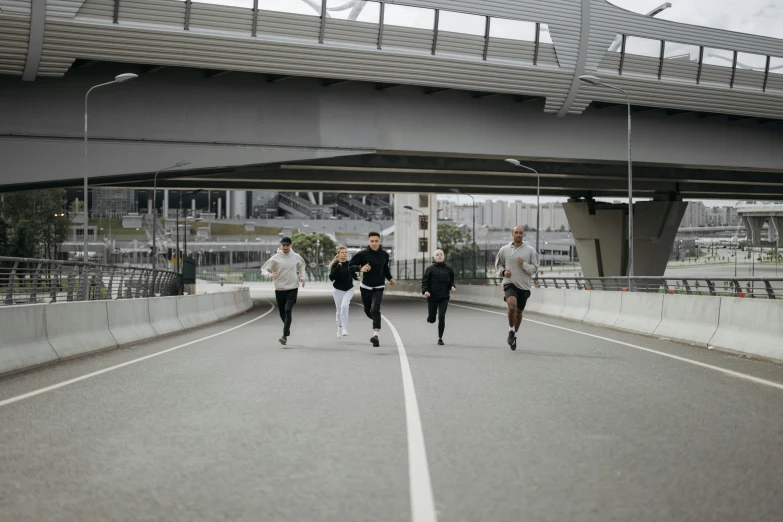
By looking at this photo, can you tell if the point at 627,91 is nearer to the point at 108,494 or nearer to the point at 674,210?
the point at 674,210

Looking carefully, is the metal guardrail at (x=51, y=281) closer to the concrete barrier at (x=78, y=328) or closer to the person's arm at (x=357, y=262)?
the concrete barrier at (x=78, y=328)

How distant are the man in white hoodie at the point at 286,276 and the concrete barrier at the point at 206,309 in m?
10.7

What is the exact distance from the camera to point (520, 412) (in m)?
8.52

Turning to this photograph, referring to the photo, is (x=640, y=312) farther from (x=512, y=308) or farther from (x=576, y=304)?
(x=512, y=308)

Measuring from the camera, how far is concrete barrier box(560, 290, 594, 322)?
87.9ft

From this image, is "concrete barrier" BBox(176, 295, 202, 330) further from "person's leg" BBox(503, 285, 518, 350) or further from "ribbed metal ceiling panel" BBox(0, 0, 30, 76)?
"person's leg" BBox(503, 285, 518, 350)

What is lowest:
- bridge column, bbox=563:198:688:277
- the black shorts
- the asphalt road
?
the asphalt road

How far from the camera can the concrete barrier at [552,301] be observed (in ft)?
99.3

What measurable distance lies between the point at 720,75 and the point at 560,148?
6.16 meters

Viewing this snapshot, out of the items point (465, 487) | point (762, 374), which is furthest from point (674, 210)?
point (465, 487)

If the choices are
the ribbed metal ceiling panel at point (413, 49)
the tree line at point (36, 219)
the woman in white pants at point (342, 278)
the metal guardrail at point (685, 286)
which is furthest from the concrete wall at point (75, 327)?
the tree line at point (36, 219)

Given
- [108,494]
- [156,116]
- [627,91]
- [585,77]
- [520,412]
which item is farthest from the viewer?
[627,91]

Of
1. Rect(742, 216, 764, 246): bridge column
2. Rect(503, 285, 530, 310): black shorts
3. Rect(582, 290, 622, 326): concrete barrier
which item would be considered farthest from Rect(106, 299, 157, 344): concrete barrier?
Rect(742, 216, 764, 246): bridge column

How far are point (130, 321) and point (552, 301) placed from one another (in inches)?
654
